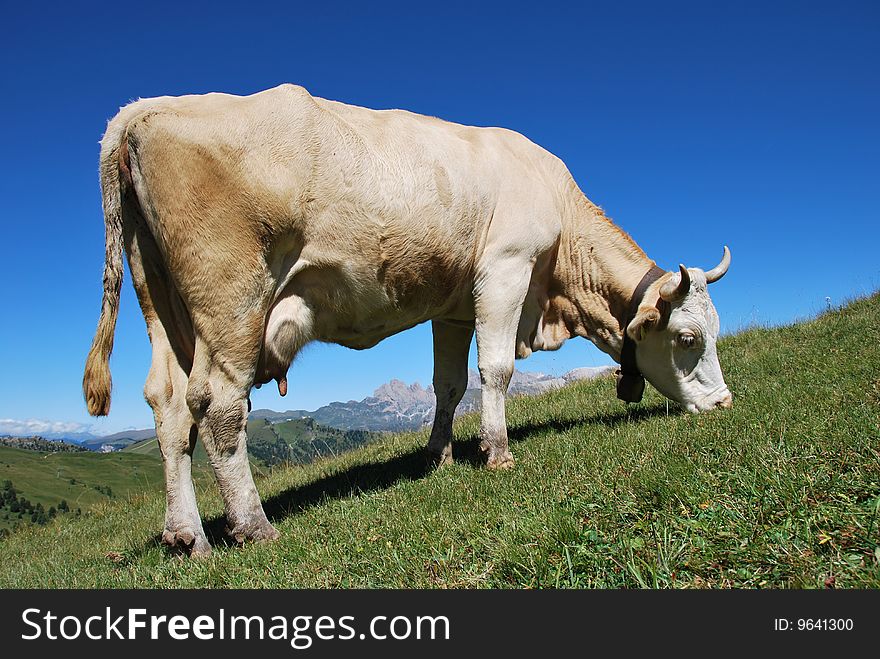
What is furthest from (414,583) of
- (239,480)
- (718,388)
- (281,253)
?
(718,388)

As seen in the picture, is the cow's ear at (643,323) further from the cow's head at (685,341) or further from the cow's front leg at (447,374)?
the cow's front leg at (447,374)

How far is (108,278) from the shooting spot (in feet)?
17.4

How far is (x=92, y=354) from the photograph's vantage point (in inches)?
213

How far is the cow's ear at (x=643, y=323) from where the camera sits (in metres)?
7.34

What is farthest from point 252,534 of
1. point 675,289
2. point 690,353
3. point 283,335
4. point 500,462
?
point 690,353

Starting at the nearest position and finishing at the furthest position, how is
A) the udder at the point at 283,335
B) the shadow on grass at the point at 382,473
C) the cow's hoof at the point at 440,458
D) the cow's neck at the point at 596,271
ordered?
the udder at the point at 283,335
the shadow on grass at the point at 382,473
the cow's hoof at the point at 440,458
the cow's neck at the point at 596,271

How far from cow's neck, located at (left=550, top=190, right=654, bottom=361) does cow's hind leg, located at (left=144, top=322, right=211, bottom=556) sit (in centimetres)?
458

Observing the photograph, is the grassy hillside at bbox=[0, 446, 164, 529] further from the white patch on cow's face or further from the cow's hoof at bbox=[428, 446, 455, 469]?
the white patch on cow's face

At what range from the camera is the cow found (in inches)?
196

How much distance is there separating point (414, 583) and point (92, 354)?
143 inches

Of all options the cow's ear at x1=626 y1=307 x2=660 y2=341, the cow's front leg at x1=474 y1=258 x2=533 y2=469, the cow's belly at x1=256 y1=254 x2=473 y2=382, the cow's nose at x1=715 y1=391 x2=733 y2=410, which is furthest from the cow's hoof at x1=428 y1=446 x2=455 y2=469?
the cow's nose at x1=715 y1=391 x2=733 y2=410

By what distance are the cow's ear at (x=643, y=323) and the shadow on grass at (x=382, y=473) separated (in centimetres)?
101

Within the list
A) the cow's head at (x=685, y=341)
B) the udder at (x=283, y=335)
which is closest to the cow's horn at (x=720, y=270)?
the cow's head at (x=685, y=341)

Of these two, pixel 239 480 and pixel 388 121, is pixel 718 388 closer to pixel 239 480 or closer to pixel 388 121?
pixel 388 121
